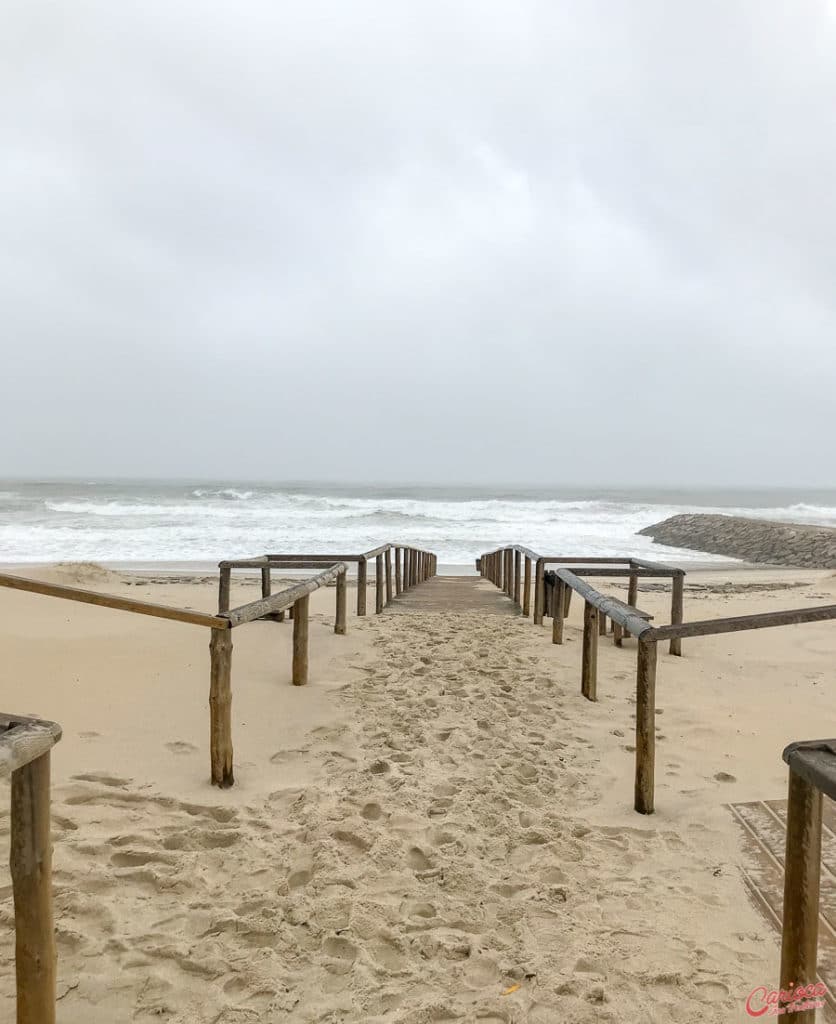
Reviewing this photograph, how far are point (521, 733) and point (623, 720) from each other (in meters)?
0.84

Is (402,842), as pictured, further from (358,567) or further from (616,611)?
(358,567)

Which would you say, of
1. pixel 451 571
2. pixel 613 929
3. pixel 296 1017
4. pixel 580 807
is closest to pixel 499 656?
pixel 580 807

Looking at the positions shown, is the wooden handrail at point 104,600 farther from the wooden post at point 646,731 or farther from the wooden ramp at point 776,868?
the wooden ramp at point 776,868

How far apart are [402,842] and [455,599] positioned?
7385 millimetres

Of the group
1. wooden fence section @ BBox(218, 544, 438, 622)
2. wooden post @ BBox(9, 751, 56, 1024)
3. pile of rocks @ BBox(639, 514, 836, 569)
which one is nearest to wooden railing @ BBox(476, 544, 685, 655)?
wooden fence section @ BBox(218, 544, 438, 622)

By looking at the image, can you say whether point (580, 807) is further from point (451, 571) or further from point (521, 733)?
point (451, 571)

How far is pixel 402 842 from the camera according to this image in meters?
2.81

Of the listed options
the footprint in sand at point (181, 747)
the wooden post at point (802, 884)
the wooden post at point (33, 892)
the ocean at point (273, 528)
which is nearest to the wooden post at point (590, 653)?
the footprint in sand at point (181, 747)

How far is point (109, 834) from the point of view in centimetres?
279

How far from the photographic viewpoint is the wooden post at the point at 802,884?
166 cm

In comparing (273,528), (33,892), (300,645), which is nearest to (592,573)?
(300,645)

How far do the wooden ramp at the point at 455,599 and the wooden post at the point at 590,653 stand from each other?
3723 millimetres

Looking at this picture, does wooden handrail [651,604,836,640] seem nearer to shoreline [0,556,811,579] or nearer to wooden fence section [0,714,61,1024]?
wooden fence section [0,714,61,1024]

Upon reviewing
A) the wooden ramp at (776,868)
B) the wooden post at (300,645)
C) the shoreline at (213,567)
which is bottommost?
the shoreline at (213,567)
